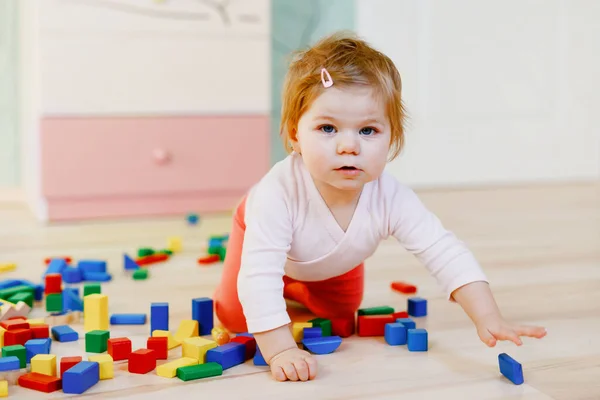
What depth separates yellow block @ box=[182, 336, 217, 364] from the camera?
1.07 meters

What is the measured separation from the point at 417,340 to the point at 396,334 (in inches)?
1.6

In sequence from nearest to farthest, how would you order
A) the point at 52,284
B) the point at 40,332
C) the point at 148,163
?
the point at 40,332, the point at 52,284, the point at 148,163

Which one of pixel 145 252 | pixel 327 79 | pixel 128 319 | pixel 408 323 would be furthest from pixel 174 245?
pixel 327 79

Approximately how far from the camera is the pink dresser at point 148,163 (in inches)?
89.5

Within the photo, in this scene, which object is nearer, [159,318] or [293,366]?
[293,366]

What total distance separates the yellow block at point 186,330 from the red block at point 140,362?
142mm

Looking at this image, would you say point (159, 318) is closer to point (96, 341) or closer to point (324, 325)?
point (96, 341)

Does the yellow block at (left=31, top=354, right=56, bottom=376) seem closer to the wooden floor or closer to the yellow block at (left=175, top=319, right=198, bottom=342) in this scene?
the wooden floor

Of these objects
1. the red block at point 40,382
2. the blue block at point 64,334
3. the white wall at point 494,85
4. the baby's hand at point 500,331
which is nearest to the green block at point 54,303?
the blue block at point 64,334

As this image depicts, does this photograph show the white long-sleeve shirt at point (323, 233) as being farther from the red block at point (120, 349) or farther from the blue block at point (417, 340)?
the red block at point (120, 349)

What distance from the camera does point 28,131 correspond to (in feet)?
8.27

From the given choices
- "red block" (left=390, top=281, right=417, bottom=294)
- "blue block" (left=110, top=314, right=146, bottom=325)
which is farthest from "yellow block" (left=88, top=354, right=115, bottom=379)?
"red block" (left=390, top=281, right=417, bottom=294)

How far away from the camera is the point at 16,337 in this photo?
112 cm

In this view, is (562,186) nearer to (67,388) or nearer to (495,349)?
(495,349)
